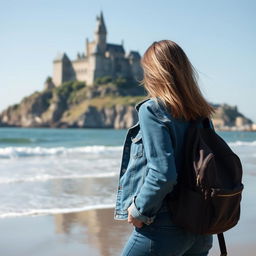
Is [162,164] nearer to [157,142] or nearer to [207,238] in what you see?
[157,142]

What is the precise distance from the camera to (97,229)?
5.39m

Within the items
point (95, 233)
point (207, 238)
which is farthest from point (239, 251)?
point (207, 238)

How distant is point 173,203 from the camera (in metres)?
1.95

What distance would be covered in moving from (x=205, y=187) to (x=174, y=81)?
0.47 metres

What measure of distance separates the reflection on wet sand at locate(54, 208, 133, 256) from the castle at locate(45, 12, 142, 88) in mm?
101096

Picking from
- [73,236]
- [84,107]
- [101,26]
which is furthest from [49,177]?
[101,26]

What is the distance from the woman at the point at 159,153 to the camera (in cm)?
190

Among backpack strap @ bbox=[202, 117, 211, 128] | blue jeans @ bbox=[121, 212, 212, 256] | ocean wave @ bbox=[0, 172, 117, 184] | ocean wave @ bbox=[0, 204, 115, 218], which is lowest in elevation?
ocean wave @ bbox=[0, 172, 117, 184]

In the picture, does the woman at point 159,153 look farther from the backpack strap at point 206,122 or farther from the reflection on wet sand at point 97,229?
the reflection on wet sand at point 97,229

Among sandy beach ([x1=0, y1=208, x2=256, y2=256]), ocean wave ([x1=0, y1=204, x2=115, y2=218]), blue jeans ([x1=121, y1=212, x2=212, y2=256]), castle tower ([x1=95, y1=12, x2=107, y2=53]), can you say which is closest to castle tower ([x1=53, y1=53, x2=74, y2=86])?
castle tower ([x1=95, y1=12, x2=107, y2=53])

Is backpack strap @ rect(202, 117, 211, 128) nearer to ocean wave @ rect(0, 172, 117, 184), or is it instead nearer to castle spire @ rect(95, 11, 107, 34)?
ocean wave @ rect(0, 172, 117, 184)

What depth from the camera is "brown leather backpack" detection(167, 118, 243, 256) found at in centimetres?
189

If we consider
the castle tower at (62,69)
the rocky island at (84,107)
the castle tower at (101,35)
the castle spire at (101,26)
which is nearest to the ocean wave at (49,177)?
the rocky island at (84,107)

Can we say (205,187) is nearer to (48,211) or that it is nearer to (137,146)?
(137,146)
